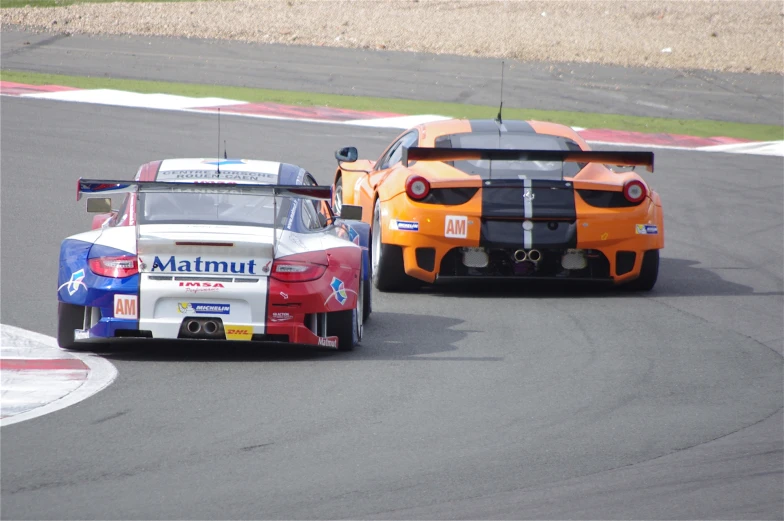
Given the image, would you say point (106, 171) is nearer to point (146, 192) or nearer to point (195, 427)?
point (146, 192)

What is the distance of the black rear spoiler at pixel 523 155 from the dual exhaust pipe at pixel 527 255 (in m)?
0.73

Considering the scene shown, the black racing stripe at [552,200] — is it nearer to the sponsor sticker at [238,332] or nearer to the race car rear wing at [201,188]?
the race car rear wing at [201,188]

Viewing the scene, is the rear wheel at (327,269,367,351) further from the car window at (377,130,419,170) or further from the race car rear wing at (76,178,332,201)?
the car window at (377,130,419,170)

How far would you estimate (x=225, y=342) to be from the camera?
26.3 feet

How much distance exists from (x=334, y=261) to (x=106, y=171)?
25.7 ft

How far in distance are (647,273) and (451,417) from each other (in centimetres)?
409

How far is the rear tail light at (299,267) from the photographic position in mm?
7336

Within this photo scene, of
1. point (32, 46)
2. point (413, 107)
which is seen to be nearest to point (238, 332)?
point (413, 107)

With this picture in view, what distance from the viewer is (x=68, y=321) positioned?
7.32 metres

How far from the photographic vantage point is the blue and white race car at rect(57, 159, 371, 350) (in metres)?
7.18

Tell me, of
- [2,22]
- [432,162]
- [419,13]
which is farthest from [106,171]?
[419,13]

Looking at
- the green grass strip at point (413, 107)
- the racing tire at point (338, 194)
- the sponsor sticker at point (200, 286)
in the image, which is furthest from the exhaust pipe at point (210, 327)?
the green grass strip at point (413, 107)

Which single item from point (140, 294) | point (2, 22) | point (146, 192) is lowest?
point (140, 294)

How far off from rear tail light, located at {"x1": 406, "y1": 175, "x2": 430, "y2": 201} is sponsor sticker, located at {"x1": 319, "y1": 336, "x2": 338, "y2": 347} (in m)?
2.28
